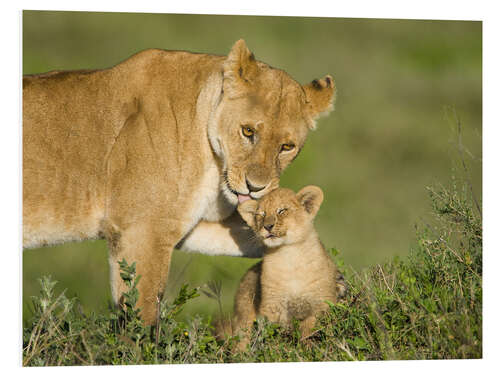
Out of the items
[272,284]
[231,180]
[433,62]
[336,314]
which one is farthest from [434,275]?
[433,62]

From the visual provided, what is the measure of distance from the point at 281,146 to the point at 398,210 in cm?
335

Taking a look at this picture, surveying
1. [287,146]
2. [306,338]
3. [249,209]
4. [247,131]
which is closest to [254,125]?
[247,131]

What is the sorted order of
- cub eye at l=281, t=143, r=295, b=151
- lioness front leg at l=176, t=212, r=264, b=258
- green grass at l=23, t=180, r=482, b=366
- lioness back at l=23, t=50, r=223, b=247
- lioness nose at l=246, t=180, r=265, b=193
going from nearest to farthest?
green grass at l=23, t=180, r=482, b=366, lioness nose at l=246, t=180, r=265, b=193, cub eye at l=281, t=143, r=295, b=151, lioness back at l=23, t=50, r=223, b=247, lioness front leg at l=176, t=212, r=264, b=258

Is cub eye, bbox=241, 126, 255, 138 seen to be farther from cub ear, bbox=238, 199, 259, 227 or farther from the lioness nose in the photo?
cub ear, bbox=238, 199, 259, 227

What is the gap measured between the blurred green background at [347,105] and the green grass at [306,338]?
25.4 inches

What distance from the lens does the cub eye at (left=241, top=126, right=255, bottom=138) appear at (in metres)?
4.61

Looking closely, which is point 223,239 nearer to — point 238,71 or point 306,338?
point 306,338

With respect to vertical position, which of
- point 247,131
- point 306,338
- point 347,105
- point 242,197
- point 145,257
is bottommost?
point 306,338

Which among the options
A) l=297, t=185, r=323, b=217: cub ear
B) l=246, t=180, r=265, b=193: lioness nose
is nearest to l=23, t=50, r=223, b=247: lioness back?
l=246, t=180, r=265, b=193: lioness nose

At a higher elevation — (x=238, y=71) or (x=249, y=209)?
(x=238, y=71)

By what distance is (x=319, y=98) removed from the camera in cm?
493

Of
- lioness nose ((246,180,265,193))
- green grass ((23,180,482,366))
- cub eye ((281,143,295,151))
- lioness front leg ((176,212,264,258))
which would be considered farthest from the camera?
lioness front leg ((176,212,264,258))

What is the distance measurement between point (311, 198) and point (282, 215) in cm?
23

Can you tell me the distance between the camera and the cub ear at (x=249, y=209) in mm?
4680
